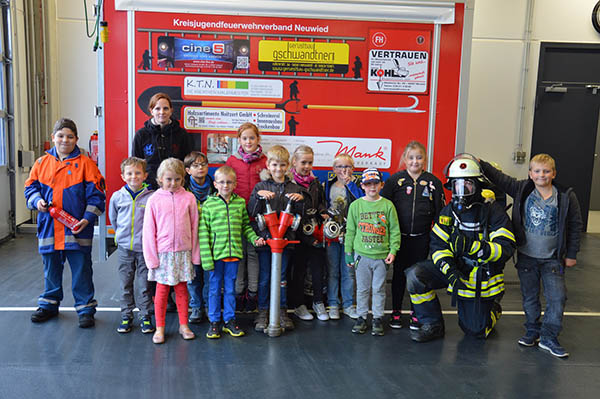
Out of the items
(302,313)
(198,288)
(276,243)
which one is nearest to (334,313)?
(302,313)

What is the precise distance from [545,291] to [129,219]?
134 inches

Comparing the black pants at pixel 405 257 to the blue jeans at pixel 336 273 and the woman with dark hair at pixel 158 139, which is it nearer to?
the blue jeans at pixel 336 273

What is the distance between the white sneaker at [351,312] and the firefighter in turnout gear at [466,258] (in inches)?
22.5

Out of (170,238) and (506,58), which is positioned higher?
(506,58)

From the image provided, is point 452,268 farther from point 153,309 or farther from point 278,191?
point 153,309

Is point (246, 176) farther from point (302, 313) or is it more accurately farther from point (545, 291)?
point (545, 291)

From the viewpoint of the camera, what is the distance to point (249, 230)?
13.1 ft

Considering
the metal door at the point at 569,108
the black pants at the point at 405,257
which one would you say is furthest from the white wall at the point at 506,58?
the black pants at the point at 405,257

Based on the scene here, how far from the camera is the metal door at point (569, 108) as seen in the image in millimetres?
8859

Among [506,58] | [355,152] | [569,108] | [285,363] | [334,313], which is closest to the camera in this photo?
[285,363]

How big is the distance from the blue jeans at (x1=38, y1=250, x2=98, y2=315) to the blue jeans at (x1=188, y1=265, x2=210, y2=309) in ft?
2.73

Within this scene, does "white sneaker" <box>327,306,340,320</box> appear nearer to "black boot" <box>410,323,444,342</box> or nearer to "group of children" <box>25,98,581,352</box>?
"group of children" <box>25,98,581,352</box>

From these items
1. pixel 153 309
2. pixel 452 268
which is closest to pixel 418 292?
pixel 452 268

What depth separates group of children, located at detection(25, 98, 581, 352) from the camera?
373 cm
